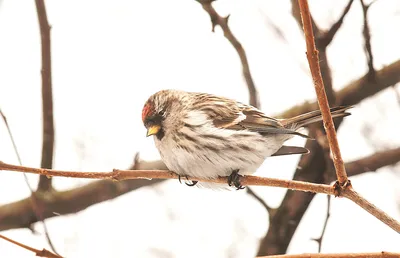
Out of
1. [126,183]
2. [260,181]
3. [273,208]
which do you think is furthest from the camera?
[126,183]

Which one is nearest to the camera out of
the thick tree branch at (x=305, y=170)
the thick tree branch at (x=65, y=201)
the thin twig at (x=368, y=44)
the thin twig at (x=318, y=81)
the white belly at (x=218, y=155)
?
the thin twig at (x=318, y=81)

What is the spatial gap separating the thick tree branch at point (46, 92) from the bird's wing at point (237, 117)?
702mm

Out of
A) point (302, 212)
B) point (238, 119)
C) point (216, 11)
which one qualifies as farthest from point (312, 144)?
point (216, 11)

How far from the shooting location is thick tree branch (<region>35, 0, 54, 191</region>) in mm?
2738

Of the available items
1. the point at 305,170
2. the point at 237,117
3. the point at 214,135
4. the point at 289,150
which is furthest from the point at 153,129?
the point at 305,170

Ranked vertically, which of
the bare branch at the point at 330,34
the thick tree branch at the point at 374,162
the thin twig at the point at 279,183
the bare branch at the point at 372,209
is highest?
the bare branch at the point at 330,34

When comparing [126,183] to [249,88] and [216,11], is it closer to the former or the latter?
[249,88]

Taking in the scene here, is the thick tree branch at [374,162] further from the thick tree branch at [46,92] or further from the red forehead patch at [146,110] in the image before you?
the thick tree branch at [46,92]

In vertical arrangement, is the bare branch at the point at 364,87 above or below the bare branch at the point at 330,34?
below

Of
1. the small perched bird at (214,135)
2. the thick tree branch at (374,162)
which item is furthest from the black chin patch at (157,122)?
the thick tree branch at (374,162)

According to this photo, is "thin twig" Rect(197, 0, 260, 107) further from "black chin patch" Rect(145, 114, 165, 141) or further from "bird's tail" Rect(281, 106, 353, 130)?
"black chin patch" Rect(145, 114, 165, 141)

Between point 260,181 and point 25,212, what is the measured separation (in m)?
1.52

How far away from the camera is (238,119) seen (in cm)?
262

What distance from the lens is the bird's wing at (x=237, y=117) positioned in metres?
2.55
